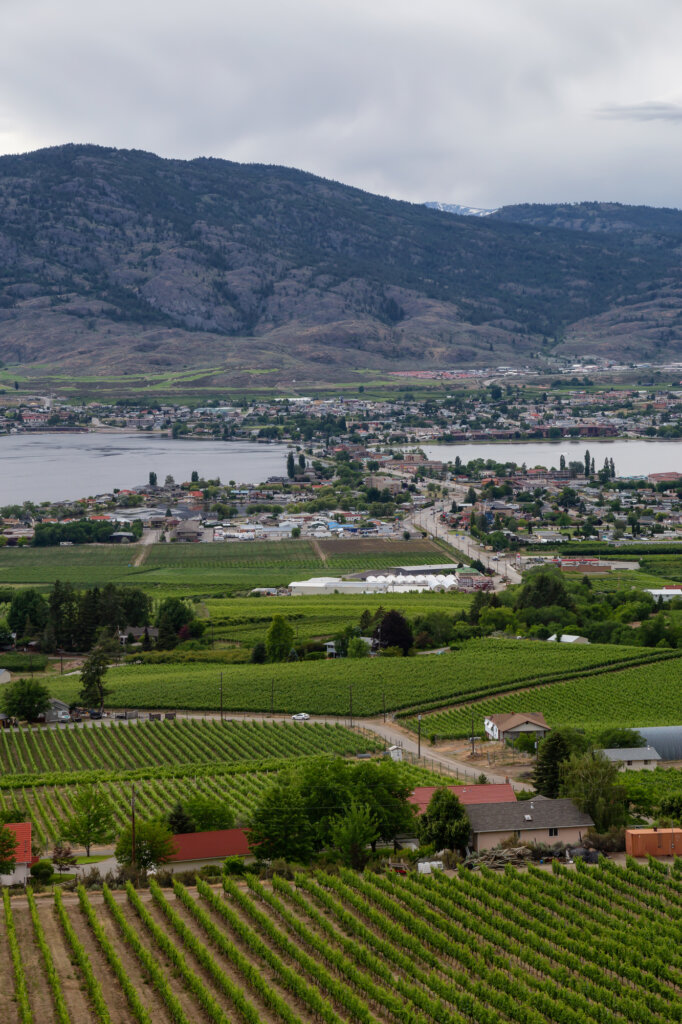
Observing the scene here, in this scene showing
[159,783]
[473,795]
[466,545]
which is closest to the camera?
[473,795]

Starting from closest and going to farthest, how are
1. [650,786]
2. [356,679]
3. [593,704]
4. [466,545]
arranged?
[650,786] → [593,704] → [356,679] → [466,545]

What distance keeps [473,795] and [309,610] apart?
24.0 meters

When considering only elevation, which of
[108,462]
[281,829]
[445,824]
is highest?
[108,462]

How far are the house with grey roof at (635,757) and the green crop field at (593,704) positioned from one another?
197 centimetres

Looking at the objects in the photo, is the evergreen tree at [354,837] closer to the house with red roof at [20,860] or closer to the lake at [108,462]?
the house with red roof at [20,860]

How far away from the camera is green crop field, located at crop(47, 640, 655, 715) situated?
3322cm

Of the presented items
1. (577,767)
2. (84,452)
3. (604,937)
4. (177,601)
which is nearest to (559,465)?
(84,452)

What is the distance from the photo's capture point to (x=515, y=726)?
95.2ft

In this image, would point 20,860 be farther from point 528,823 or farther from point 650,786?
point 650,786

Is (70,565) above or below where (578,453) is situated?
below

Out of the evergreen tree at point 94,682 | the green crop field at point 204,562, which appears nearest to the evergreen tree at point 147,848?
the evergreen tree at point 94,682

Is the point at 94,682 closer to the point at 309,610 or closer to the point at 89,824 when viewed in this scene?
the point at 309,610

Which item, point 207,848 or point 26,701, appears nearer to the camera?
point 207,848

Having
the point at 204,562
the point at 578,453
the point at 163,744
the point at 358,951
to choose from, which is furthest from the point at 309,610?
the point at 578,453
